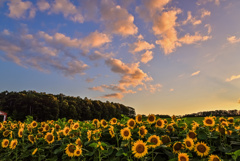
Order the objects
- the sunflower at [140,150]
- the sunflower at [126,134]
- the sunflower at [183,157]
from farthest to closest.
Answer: the sunflower at [126,134] < the sunflower at [140,150] < the sunflower at [183,157]

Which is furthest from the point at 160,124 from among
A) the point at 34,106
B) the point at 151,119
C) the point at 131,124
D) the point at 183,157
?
the point at 34,106

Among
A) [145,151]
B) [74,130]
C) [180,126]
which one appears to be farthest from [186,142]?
[74,130]

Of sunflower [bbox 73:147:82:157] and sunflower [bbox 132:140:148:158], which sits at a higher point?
sunflower [bbox 132:140:148:158]

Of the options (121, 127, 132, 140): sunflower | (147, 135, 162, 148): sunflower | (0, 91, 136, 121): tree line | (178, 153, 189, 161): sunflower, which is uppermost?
(0, 91, 136, 121): tree line

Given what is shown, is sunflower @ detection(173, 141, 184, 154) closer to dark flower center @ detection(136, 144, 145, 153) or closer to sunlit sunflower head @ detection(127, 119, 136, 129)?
dark flower center @ detection(136, 144, 145, 153)

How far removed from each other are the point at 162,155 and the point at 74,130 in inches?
77.2

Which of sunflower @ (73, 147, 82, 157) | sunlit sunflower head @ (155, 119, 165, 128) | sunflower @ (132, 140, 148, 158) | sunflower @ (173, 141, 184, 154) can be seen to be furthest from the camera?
sunlit sunflower head @ (155, 119, 165, 128)

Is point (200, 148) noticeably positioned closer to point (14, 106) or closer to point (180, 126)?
point (180, 126)

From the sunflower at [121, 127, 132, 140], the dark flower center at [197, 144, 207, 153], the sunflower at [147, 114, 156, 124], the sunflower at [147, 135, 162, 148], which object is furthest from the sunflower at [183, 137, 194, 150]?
the sunflower at [121, 127, 132, 140]

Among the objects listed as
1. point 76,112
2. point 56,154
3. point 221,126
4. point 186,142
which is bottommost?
point 56,154

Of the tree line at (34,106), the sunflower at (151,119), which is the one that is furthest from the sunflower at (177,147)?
the tree line at (34,106)

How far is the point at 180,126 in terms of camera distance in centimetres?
413

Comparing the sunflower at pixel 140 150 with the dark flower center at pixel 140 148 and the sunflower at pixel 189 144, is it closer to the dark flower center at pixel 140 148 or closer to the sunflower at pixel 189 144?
the dark flower center at pixel 140 148

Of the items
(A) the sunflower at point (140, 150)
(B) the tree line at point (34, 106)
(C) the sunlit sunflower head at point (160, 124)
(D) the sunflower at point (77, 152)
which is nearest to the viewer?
(A) the sunflower at point (140, 150)
